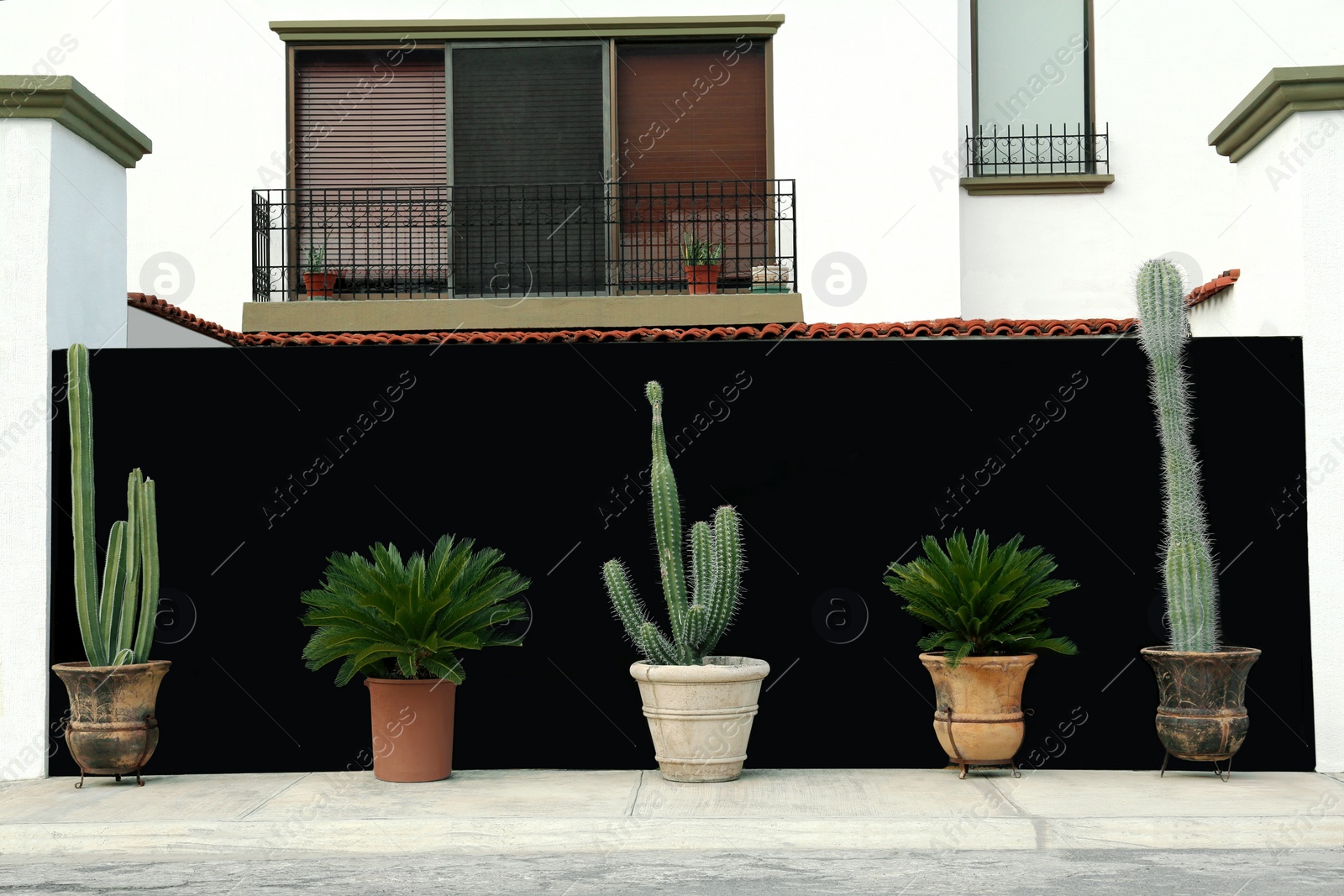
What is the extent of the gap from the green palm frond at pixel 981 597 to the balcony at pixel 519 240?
7.43 m

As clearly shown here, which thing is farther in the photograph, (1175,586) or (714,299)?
(714,299)

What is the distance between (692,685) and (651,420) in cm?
162

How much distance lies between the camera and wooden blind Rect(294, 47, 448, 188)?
1542 centimetres

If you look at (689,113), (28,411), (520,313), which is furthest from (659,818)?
(689,113)

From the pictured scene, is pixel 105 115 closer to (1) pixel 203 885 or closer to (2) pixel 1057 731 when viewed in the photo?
(1) pixel 203 885

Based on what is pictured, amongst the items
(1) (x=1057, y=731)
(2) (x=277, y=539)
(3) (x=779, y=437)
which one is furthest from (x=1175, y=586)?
(2) (x=277, y=539)


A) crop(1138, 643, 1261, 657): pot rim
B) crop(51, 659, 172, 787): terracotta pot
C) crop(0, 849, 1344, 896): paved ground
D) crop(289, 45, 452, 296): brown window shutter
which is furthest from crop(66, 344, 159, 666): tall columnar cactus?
crop(289, 45, 452, 296): brown window shutter

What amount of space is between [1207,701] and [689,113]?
31.3 feet

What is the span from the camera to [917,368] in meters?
8.30

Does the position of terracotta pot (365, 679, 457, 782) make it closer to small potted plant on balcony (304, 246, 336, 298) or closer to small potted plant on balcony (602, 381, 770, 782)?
small potted plant on balcony (602, 381, 770, 782)

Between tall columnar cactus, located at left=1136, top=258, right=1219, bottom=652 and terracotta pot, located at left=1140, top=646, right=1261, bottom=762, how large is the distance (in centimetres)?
14

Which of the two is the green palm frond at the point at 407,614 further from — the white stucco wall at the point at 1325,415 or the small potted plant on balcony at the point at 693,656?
the white stucco wall at the point at 1325,415

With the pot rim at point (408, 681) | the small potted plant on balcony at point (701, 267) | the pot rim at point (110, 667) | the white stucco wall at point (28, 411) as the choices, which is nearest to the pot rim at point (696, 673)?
the pot rim at point (408, 681)

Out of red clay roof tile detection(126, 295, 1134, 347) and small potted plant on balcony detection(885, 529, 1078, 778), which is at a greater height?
red clay roof tile detection(126, 295, 1134, 347)
